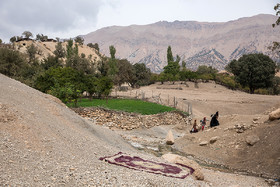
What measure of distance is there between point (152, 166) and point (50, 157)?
11.7 feet

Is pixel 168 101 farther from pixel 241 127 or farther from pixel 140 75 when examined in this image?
pixel 140 75

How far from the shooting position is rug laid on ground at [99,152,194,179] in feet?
23.8

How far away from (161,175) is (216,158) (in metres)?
7.69

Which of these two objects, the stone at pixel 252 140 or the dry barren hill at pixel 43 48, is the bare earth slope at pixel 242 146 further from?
the dry barren hill at pixel 43 48

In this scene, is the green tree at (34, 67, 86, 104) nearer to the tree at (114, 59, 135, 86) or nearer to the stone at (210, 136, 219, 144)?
the stone at (210, 136, 219, 144)

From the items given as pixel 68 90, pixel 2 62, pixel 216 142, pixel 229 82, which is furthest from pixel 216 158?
pixel 229 82

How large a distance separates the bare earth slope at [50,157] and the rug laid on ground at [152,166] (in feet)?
1.39

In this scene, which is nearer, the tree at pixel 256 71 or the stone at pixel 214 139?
the stone at pixel 214 139

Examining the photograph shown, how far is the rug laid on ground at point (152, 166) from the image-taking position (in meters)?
7.25

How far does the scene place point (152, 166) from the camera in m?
7.69

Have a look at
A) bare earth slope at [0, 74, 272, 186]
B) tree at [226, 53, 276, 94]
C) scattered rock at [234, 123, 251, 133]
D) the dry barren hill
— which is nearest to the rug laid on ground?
bare earth slope at [0, 74, 272, 186]

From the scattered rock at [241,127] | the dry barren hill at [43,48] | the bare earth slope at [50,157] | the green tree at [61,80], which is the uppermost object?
the dry barren hill at [43,48]

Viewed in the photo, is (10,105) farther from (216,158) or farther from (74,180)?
(216,158)

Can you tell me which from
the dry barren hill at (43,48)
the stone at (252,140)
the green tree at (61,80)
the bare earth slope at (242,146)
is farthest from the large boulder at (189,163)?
the dry barren hill at (43,48)
